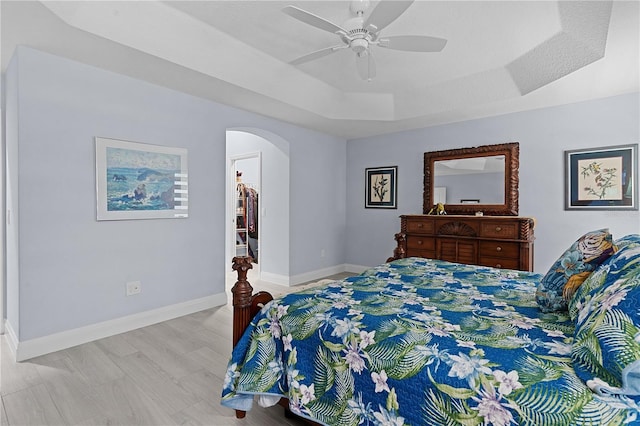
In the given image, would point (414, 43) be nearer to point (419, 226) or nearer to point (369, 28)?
point (369, 28)

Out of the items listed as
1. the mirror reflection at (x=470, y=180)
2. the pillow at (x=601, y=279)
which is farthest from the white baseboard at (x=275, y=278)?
the pillow at (x=601, y=279)

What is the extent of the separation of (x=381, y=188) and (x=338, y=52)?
8.67 ft

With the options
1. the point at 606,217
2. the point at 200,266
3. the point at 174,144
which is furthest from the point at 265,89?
the point at 606,217

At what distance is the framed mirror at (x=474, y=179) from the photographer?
4344mm

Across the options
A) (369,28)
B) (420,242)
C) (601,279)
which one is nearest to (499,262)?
(420,242)

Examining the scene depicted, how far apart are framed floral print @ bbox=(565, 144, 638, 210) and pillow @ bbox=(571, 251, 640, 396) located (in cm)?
309

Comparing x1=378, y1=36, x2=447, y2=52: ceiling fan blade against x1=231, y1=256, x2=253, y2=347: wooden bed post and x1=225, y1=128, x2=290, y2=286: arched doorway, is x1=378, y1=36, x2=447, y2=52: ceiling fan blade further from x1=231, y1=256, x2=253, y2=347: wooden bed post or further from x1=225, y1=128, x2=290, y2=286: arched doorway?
x1=225, y1=128, x2=290, y2=286: arched doorway

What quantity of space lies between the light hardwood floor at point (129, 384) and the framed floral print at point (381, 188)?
3308mm

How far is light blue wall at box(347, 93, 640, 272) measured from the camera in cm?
370

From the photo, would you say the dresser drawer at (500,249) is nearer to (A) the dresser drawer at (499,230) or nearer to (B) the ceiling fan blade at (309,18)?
(A) the dresser drawer at (499,230)

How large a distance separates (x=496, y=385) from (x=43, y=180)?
332 centimetres

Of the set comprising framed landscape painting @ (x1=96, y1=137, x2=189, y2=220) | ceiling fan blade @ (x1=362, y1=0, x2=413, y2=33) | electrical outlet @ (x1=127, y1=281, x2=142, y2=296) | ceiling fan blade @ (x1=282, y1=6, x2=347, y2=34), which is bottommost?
electrical outlet @ (x1=127, y1=281, x2=142, y2=296)

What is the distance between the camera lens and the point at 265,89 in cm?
367

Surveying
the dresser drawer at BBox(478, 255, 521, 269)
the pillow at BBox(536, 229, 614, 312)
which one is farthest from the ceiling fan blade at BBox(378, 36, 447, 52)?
the dresser drawer at BBox(478, 255, 521, 269)
